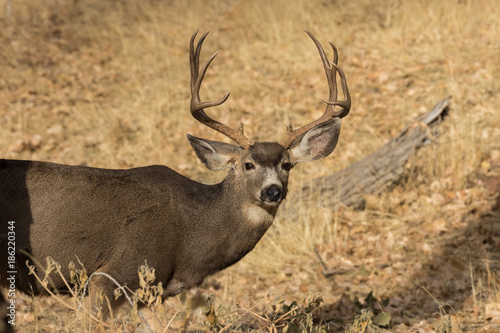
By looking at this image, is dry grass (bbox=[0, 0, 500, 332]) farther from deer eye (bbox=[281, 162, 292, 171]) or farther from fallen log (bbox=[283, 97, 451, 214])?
deer eye (bbox=[281, 162, 292, 171])

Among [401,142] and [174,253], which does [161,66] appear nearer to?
[401,142]

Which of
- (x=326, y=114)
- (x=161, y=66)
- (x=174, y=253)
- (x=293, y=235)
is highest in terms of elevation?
(x=161, y=66)

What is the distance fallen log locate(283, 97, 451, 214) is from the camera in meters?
8.62

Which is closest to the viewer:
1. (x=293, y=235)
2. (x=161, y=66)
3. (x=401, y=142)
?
(x=293, y=235)

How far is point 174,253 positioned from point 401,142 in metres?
4.91

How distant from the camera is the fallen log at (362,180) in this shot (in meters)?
8.62

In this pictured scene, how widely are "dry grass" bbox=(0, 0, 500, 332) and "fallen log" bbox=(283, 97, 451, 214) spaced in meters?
0.20

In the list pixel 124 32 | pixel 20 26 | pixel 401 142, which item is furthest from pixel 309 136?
pixel 20 26

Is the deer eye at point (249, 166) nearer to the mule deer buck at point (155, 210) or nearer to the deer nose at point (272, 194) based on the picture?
the mule deer buck at point (155, 210)

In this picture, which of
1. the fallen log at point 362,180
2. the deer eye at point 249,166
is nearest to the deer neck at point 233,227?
the deer eye at point 249,166

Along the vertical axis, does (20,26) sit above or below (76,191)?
above

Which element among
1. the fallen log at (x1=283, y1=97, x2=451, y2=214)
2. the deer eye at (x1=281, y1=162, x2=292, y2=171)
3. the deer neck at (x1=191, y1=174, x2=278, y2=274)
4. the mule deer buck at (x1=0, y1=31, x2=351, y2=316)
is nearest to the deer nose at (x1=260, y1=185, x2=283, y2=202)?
the mule deer buck at (x1=0, y1=31, x2=351, y2=316)

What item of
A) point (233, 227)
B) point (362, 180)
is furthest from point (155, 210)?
point (362, 180)

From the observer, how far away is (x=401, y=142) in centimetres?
909
